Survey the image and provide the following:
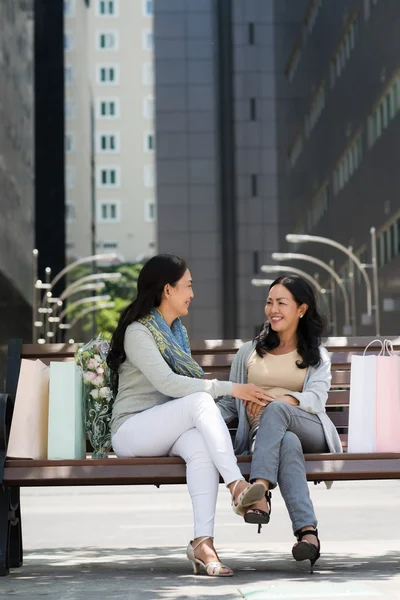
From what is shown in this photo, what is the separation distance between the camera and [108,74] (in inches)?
3893

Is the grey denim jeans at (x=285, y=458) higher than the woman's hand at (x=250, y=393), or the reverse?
the woman's hand at (x=250, y=393)

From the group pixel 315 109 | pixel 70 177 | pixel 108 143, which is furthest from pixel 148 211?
pixel 315 109

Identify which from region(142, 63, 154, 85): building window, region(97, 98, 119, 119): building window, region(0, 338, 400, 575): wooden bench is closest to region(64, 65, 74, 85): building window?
region(97, 98, 119, 119): building window

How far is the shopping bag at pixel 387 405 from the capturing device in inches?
258

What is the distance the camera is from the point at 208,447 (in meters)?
6.19

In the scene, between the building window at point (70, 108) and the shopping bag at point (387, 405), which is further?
the building window at point (70, 108)

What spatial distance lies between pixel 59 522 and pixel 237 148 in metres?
64.3

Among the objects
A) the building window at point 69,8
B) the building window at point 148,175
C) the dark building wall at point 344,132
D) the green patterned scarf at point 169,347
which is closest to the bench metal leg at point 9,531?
the green patterned scarf at point 169,347

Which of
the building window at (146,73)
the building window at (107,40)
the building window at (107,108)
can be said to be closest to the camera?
the building window at (107,108)

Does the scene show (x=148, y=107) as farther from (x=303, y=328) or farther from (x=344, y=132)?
(x=303, y=328)

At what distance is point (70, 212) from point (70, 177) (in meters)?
2.00

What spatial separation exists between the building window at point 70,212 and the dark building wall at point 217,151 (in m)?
6.47

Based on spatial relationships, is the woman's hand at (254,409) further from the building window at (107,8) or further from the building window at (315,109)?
the building window at (107,8)

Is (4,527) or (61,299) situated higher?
(61,299)
